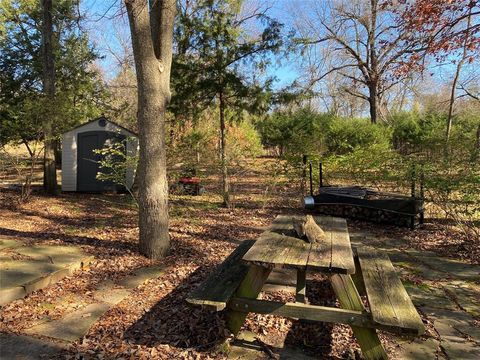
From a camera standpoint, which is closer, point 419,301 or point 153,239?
point 419,301

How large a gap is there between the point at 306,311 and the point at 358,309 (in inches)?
14.7

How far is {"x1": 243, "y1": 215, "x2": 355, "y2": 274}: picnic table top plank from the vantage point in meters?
2.75

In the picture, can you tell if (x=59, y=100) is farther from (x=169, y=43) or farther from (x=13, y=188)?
(x=169, y=43)

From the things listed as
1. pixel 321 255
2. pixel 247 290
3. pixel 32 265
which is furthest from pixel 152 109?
pixel 321 255

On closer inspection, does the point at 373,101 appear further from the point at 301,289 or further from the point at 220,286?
the point at 220,286

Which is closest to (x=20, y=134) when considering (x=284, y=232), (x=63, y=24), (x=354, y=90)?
(x=63, y=24)

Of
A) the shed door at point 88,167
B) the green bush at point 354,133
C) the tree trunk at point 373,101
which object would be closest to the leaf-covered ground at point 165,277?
the shed door at point 88,167

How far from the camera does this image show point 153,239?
16.3ft

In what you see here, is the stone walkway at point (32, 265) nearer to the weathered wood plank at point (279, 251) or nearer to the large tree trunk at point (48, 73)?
the weathered wood plank at point (279, 251)

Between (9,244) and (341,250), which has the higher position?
(341,250)

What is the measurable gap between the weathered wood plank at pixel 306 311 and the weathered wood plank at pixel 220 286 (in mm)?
132

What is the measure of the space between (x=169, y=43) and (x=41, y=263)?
2996 millimetres

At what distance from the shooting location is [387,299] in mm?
2822

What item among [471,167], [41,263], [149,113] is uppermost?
[149,113]
